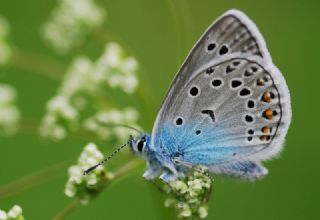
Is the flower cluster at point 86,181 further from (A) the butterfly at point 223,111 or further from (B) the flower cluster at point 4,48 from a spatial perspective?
(B) the flower cluster at point 4,48

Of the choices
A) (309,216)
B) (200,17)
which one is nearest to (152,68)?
(200,17)

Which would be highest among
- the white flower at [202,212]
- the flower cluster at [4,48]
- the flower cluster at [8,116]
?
the flower cluster at [4,48]

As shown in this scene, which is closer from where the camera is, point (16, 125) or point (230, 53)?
point (230, 53)

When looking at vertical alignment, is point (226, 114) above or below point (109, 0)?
below

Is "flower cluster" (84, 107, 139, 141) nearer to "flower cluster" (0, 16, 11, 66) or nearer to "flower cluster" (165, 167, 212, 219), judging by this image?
"flower cluster" (165, 167, 212, 219)

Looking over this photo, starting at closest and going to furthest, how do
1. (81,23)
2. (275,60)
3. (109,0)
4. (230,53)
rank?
(230,53), (81,23), (275,60), (109,0)

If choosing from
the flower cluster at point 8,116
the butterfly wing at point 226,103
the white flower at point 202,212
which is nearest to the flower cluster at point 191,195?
the white flower at point 202,212

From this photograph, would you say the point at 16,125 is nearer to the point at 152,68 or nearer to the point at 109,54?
the point at 109,54

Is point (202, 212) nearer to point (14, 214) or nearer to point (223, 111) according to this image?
point (223, 111)
